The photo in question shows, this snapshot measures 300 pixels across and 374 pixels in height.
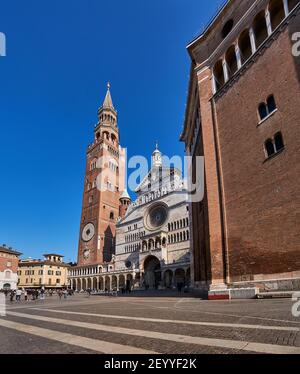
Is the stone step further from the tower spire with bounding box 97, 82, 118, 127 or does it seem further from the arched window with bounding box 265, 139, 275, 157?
the tower spire with bounding box 97, 82, 118, 127

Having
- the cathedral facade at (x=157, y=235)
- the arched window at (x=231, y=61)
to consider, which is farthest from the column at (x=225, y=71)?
the cathedral facade at (x=157, y=235)

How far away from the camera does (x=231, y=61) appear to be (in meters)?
19.9

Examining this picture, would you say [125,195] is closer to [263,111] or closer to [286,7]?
[263,111]

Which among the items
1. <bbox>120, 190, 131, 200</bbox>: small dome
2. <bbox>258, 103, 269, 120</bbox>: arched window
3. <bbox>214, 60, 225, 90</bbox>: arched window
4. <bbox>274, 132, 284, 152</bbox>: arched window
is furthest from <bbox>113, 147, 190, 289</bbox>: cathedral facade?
<bbox>274, 132, 284, 152</bbox>: arched window

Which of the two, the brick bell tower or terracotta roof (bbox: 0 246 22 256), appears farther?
the brick bell tower

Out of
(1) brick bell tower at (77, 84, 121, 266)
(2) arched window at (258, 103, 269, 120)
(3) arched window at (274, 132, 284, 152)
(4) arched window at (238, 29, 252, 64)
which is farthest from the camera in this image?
(1) brick bell tower at (77, 84, 121, 266)

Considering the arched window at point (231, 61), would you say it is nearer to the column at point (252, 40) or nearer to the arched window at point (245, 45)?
the arched window at point (245, 45)

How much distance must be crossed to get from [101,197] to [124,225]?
37.8ft

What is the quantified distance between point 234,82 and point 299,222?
10793 mm

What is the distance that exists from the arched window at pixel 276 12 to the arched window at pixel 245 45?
1882 mm

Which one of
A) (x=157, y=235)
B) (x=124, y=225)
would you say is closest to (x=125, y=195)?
(x=124, y=225)

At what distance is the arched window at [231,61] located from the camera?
19398mm

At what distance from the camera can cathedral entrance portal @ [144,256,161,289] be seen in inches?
2048

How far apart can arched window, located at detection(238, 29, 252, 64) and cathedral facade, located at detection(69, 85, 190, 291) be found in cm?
2780
